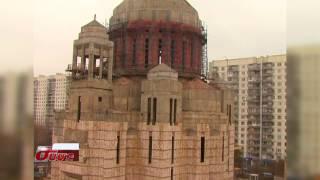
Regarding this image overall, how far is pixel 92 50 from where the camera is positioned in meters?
21.5

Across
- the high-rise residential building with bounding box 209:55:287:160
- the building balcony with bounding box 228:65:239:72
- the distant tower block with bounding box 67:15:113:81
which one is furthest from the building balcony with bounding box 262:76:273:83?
the distant tower block with bounding box 67:15:113:81

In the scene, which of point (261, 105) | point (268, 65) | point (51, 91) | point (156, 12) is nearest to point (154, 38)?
point (156, 12)

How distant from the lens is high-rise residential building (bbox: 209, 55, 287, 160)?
1774 inches

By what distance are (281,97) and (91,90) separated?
30.3m

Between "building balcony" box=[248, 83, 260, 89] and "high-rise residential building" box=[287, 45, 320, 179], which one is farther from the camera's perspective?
"building balcony" box=[248, 83, 260, 89]

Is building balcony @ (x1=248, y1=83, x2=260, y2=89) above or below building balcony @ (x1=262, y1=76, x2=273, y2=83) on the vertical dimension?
below

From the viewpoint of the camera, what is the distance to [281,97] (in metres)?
45.2

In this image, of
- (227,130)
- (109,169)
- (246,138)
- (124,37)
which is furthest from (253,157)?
(109,169)

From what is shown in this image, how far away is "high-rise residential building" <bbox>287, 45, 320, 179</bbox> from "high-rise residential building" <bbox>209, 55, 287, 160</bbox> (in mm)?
43269

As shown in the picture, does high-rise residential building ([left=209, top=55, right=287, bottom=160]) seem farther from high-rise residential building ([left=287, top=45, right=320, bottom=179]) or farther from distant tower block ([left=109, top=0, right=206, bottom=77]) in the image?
high-rise residential building ([left=287, top=45, right=320, bottom=179])

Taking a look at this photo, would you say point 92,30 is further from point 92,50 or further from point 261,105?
point 261,105

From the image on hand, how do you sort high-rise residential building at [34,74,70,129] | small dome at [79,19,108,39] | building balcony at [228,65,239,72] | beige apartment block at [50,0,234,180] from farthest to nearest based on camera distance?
high-rise residential building at [34,74,70,129] < building balcony at [228,65,239,72] < small dome at [79,19,108,39] < beige apartment block at [50,0,234,180]

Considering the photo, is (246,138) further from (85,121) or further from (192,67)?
(85,121)

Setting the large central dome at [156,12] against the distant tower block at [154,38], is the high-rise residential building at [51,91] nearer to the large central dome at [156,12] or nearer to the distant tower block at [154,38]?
the large central dome at [156,12]
